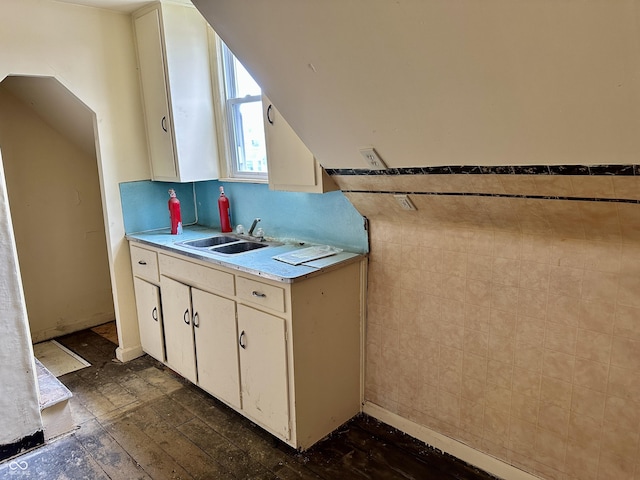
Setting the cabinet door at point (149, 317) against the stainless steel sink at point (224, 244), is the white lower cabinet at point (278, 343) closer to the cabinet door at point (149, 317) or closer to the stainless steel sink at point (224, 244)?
the stainless steel sink at point (224, 244)

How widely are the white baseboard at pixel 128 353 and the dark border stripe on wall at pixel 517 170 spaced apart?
7.16 ft

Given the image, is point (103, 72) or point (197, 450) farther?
point (103, 72)

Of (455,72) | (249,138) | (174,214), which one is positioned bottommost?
(174,214)

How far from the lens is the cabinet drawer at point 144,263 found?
289cm

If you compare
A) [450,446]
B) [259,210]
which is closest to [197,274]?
[259,210]

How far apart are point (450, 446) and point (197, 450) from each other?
3.99 feet

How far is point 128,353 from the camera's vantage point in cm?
319

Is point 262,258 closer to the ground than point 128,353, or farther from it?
farther from it

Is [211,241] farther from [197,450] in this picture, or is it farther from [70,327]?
[70,327]

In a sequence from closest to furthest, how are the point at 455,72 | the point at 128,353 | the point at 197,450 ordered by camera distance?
the point at 455,72, the point at 197,450, the point at 128,353

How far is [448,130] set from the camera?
150 cm

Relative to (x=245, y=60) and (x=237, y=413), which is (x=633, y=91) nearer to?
(x=245, y=60)

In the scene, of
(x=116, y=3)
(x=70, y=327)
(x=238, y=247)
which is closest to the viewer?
(x=116, y=3)

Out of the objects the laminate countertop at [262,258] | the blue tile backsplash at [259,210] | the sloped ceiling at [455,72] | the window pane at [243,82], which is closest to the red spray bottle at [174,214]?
the laminate countertop at [262,258]
